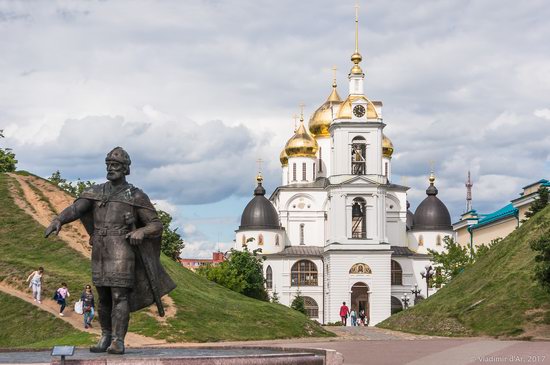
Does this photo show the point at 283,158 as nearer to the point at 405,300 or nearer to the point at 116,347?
the point at 405,300

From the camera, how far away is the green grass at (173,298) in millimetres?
30047

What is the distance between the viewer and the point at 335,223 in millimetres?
79812

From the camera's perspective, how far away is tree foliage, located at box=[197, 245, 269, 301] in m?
63.3

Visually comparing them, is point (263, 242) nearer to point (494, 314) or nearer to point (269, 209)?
point (269, 209)

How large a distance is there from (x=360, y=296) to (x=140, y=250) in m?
68.6

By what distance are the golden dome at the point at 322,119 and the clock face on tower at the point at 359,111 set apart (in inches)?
330

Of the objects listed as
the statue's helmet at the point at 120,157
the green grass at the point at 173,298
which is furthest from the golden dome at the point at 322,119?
the statue's helmet at the point at 120,157

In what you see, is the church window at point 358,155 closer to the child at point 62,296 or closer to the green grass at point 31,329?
the green grass at point 31,329

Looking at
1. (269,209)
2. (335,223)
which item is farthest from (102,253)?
(269,209)

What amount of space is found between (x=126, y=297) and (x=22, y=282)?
20.6 m

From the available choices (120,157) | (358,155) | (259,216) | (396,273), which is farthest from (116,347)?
(396,273)

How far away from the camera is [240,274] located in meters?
66.4

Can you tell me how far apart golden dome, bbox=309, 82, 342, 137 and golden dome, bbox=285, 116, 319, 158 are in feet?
4.41

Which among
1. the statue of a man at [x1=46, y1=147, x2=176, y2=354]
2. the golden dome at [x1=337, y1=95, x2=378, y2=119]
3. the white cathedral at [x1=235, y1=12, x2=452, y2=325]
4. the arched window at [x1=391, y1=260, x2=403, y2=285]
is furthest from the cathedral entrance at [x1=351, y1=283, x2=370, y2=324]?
the statue of a man at [x1=46, y1=147, x2=176, y2=354]
